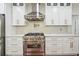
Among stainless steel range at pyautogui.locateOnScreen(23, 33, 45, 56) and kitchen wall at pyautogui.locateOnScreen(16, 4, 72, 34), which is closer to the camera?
stainless steel range at pyautogui.locateOnScreen(23, 33, 45, 56)

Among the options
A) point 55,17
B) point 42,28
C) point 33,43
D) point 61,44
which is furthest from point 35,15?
point 61,44

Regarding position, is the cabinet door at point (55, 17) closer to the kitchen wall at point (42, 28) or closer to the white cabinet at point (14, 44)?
the kitchen wall at point (42, 28)

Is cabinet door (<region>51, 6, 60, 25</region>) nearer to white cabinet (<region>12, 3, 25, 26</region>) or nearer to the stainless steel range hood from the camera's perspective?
the stainless steel range hood

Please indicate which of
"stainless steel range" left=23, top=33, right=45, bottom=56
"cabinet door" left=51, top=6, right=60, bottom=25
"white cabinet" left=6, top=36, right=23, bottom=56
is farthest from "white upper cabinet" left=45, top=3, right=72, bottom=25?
"white cabinet" left=6, top=36, right=23, bottom=56

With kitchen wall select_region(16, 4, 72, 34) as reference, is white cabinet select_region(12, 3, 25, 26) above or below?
above

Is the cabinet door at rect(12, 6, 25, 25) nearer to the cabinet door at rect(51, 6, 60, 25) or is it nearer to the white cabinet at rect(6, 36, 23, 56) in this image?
the white cabinet at rect(6, 36, 23, 56)

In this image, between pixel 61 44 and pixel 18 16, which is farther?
pixel 18 16

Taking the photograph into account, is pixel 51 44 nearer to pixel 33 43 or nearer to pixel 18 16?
pixel 33 43

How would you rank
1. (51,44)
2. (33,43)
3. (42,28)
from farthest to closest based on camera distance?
(42,28) < (51,44) < (33,43)

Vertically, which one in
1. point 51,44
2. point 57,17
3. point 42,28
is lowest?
point 51,44

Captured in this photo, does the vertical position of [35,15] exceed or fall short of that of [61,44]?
it exceeds it

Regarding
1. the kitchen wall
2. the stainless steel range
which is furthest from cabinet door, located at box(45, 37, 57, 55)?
the kitchen wall

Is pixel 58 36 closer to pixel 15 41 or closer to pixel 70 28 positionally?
pixel 70 28

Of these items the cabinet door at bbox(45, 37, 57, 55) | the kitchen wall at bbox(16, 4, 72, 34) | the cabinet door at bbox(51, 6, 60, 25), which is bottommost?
the cabinet door at bbox(45, 37, 57, 55)
